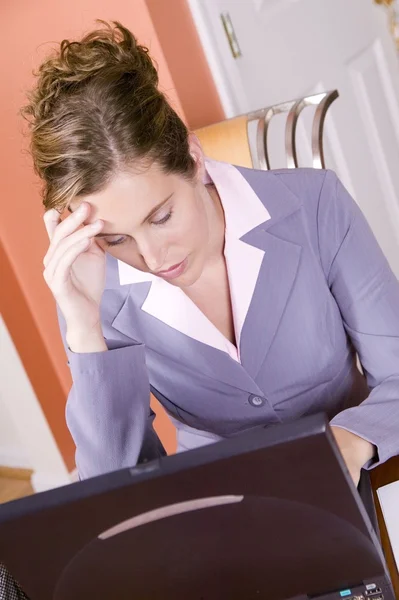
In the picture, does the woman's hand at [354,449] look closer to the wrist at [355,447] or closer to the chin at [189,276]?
the wrist at [355,447]

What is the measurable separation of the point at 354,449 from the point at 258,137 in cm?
91

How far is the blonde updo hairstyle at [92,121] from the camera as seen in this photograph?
3.73 ft

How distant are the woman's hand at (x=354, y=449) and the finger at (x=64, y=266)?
428mm

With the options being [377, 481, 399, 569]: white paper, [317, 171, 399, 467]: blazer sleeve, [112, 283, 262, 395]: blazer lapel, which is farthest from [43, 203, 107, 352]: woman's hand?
[377, 481, 399, 569]: white paper

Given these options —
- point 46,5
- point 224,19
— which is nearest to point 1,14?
point 46,5

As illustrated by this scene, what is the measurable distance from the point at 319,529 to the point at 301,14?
6.86 ft

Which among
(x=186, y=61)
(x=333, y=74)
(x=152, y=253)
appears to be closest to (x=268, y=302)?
(x=152, y=253)

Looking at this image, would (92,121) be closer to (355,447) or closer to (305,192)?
(305,192)

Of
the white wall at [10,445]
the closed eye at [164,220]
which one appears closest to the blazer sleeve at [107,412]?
the closed eye at [164,220]

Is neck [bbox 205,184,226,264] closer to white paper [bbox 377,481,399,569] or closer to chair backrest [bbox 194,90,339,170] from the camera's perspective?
chair backrest [bbox 194,90,339,170]

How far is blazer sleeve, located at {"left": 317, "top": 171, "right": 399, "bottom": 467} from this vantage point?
127 cm

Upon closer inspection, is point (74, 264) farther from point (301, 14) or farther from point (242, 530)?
point (301, 14)

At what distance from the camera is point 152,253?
117cm

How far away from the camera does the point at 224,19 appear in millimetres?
2270
